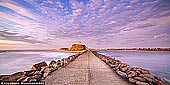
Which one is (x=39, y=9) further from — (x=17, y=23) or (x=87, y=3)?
(x=87, y=3)

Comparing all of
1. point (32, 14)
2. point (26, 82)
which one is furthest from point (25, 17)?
point (26, 82)

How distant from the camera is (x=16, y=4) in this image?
Answer: 3816 millimetres

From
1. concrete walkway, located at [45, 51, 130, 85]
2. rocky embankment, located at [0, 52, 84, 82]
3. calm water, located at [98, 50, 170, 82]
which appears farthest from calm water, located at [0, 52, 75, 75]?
calm water, located at [98, 50, 170, 82]

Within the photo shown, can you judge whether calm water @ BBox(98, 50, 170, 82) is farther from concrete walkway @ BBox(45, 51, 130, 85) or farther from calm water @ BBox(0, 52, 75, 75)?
calm water @ BBox(0, 52, 75, 75)

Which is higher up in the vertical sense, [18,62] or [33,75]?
[33,75]

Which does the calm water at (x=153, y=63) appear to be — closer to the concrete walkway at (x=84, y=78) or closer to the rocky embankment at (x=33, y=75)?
the concrete walkway at (x=84, y=78)

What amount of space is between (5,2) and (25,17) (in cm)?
86

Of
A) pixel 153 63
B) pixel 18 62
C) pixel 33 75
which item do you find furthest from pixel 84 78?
pixel 153 63

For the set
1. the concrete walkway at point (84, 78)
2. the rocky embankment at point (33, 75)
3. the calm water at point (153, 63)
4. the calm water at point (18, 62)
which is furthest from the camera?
the calm water at point (18, 62)

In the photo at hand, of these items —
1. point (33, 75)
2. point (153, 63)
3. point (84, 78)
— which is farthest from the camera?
point (153, 63)

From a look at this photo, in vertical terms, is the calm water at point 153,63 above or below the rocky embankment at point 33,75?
below

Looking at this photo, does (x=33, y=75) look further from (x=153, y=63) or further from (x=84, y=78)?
(x=153, y=63)

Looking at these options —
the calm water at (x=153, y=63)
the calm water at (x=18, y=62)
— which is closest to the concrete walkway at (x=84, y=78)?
the calm water at (x=153, y=63)

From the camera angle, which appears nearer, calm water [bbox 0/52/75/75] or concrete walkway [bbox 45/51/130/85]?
concrete walkway [bbox 45/51/130/85]
